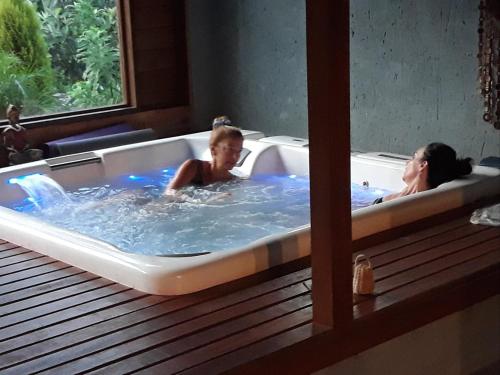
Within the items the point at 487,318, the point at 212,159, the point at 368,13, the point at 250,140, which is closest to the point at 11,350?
the point at 487,318

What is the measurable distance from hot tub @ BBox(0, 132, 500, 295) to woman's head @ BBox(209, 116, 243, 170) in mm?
238

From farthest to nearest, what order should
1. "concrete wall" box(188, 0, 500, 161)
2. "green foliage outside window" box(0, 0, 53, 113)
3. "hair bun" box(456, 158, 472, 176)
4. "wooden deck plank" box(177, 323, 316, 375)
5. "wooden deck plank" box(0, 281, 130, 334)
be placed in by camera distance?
"green foliage outside window" box(0, 0, 53, 113) → "concrete wall" box(188, 0, 500, 161) → "hair bun" box(456, 158, 472, 176) → "wooden deck plank" box(0, 281, 130, 334) → "wooden deck plank" box(177, 323, 316, 375)

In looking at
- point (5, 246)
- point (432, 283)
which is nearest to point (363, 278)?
point (432, 283)

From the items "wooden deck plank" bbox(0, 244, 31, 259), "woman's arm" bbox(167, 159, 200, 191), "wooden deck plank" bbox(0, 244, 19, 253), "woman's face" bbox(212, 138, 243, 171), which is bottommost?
"wooden deck plank" bbox(0, 244, 31, 259)

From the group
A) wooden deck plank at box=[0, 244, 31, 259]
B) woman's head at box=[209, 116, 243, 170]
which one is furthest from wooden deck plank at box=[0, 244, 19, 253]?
woman's head at box=[209, 116, 243, 170]

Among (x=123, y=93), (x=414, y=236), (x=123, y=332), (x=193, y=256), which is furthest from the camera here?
(x=123, y=93)

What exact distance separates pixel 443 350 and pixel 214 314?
0.79 metres

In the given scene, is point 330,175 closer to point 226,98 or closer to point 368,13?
point 368,13

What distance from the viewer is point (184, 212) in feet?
13.1

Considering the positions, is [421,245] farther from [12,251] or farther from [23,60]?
[23,60]

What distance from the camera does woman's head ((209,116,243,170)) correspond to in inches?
164

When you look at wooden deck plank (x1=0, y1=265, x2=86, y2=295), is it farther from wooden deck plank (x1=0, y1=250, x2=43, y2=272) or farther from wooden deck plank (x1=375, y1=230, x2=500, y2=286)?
wooden deck plank (x1=375, y1=230, x2=500, y2=286)

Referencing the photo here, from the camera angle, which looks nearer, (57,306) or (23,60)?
(57,306)

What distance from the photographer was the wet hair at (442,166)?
3.47 m
